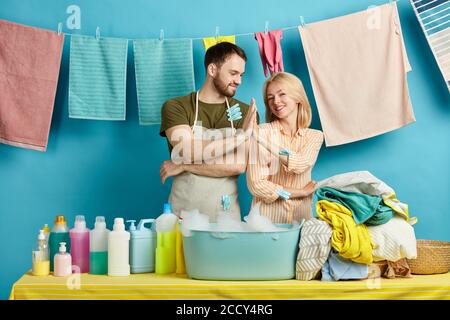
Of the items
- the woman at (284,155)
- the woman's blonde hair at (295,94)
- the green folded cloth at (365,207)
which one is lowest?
the green folded cloth at (365,207)

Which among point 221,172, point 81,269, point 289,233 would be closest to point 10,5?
point 221,172

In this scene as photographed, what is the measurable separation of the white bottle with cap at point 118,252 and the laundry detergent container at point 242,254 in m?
0.21

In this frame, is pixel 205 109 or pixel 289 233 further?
pixel 205 109

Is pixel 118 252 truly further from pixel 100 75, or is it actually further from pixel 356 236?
pixel 100 75

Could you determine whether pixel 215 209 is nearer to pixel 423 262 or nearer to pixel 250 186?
pixel 250 186

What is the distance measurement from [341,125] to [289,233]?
48.1 inches

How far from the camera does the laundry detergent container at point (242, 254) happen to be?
185 cm

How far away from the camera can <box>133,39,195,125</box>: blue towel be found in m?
3.01

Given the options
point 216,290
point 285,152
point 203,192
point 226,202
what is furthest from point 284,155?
point 216,290

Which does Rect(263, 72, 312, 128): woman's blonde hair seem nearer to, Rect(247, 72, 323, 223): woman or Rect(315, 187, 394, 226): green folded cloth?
Rect(247, 72, 323, 223): woman

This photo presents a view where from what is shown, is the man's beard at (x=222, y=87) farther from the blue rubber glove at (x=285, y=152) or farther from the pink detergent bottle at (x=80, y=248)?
the pink detergent bottle at (x=80, y=248)

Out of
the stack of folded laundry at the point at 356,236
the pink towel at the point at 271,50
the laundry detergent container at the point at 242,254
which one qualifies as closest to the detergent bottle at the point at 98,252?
the laundry detergent container at the point at 242,254

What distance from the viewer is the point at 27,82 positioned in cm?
303

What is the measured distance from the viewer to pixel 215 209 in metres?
2.47
